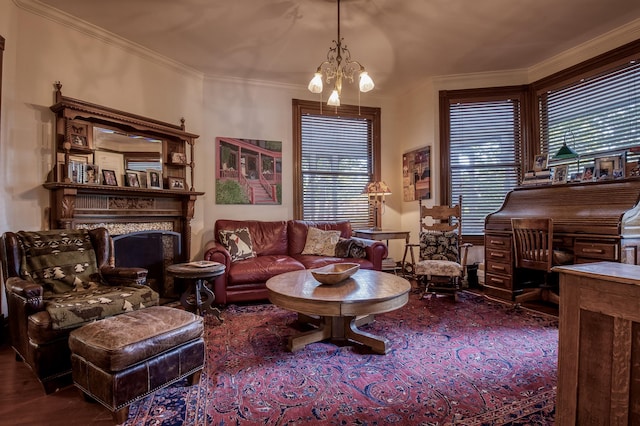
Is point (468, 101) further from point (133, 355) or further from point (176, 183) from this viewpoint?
point (133, 355)

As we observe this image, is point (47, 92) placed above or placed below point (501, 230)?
above

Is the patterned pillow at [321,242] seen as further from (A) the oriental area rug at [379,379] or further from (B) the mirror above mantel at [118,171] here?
(B) the mirror above mantel at [118,171]

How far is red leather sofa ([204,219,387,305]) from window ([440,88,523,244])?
65.1 inches

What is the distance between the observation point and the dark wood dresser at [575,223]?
2.88 metres

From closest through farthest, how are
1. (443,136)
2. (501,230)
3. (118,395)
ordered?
(118,395)
(501,230)
(443,136)

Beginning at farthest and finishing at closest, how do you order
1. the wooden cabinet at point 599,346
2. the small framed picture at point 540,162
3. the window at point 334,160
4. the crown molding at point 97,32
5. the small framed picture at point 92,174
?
the window at point 334,160 → the small framed picture at point 540,162 → the small framed picture at point 92,174 → the crown molding at point 97,32 → the wooden cabinet at point 599,346

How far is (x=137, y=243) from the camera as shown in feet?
12.0

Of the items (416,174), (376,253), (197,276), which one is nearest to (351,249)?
(376,253)

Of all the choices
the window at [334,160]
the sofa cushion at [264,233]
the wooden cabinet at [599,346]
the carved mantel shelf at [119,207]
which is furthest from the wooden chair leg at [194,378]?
the window at [334,160]

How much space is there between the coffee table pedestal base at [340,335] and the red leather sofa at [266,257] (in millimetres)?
1097

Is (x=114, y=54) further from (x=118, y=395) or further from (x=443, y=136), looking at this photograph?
(x=443, y=136)

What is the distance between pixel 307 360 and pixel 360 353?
39 centimetres

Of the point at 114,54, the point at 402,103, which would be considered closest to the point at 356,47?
the point at 402,103

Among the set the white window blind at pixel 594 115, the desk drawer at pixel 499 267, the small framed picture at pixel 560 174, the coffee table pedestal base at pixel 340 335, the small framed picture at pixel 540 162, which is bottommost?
the coffee table pedestal base at pixel 340 335
